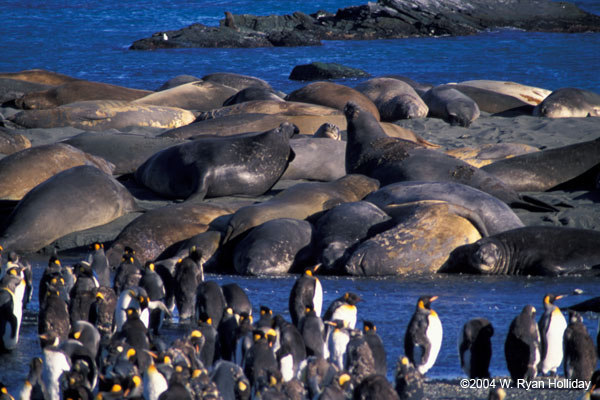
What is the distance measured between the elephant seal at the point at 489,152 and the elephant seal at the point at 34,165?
4.75m

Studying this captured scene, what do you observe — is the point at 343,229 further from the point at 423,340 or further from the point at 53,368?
the point at 53,368

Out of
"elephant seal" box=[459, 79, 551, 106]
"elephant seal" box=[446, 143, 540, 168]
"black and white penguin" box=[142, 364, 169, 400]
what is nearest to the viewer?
"black and white penguin" box=[142, 364, 169, 400]

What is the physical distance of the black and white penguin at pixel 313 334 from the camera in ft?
18.0

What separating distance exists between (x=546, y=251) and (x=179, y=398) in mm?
5013

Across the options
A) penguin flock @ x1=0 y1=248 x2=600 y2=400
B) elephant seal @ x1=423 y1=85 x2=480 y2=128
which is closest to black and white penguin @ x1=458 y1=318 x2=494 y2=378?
penguin flock @ x1=0 y1=248 x2=600 y2=400

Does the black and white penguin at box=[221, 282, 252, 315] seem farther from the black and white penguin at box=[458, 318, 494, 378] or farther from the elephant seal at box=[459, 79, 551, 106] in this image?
the elephant seal at box=[459, 79, 551, 106]

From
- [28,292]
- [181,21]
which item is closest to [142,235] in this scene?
[28,292]

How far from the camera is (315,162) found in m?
11.6

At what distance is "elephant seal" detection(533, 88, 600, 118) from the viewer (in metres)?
15.8

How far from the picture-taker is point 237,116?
13656mm

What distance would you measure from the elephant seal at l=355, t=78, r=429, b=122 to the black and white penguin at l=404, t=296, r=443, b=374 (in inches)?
423

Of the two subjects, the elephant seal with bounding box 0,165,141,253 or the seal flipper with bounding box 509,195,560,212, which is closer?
the elephant seal with bounding box 0,165,141,253

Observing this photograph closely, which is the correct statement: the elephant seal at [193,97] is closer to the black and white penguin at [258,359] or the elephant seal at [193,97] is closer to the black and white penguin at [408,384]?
→ the black and white penguin at [258,359]

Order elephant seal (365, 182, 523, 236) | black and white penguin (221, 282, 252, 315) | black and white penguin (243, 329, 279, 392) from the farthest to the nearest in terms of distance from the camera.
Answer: elephant seal (365, 182, 523, 236) < black and white penguin (221, 282, 252, 315) < black and white penguin (243, 329, 279, 392)
